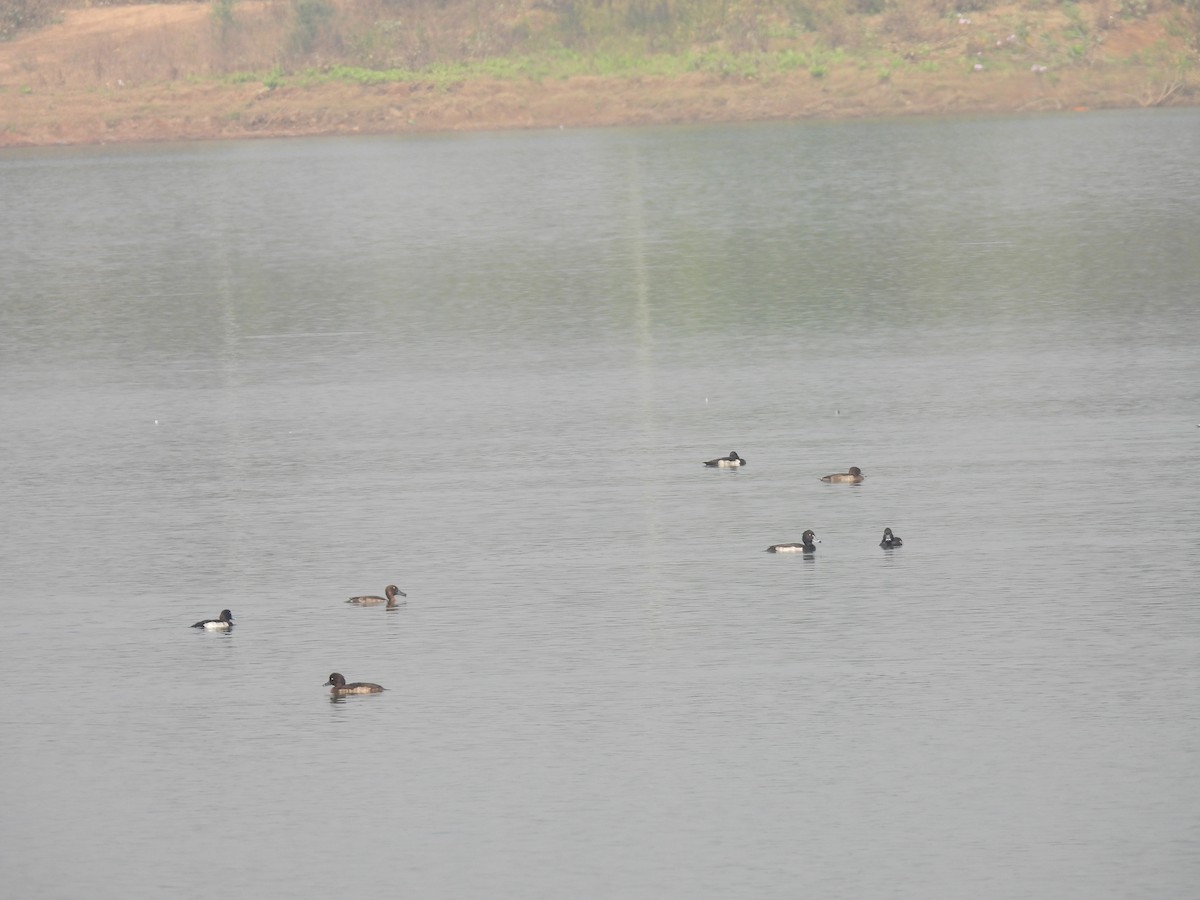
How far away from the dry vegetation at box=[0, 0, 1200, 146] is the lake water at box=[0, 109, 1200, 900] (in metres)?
36.3

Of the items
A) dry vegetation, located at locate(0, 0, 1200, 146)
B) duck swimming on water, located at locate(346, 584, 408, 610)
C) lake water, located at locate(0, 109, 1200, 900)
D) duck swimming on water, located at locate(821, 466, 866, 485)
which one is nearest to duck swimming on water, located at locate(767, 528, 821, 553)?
lake water, located at locate(0, 109, 1200, 900)

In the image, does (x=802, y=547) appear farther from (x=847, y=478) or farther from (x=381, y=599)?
(x=381, y=599)

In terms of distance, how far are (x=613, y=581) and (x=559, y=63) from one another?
2653 inches

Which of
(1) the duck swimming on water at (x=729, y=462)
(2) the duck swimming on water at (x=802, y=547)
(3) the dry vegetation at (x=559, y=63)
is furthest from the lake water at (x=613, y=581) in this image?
(3) the dry vegetation at (x=559, y=63)

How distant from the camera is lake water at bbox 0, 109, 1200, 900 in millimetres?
16344

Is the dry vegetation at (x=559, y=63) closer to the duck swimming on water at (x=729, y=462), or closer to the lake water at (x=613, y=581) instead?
the lake water at (x=613, y=581)

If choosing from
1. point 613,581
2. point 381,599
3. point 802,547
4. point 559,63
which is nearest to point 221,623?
point 381,599

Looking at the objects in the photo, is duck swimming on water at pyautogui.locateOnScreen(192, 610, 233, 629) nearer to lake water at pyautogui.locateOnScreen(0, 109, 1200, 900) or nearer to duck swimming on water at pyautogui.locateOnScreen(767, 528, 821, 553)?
lake water at pyautogui.locateOnScreen(0, 109, 1200, 900)

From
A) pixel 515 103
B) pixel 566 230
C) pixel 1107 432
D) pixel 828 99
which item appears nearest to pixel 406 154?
pixel 515 103

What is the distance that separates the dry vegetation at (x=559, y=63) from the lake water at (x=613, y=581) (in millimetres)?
36332

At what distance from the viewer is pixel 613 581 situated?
22.7 m

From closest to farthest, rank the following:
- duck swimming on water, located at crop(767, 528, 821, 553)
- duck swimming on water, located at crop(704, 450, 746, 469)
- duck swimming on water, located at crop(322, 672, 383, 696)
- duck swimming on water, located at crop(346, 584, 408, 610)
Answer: duck swimming on water, located at crop(322, 672, 383, 696) < duck swimming on water, located at crop(346, 584, 408, 610) < duck swimming on water, located at crop(767, 528, 821, 553) < duck swimming on water, located at crop(704, 450, 746, 469)

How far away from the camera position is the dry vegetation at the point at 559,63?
8388 cm

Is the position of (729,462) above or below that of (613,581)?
above
